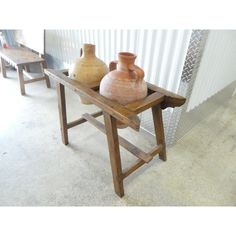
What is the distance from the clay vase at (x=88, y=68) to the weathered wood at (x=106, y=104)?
0.04 m

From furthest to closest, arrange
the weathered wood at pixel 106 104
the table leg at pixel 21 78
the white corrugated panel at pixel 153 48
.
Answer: the table leg at pixel 21 78 < the white corrugated panel at pixel 153 48 < the weathered wood at pixel 106 104

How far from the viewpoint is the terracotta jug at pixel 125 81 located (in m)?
0.93

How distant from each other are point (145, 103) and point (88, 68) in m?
0.40

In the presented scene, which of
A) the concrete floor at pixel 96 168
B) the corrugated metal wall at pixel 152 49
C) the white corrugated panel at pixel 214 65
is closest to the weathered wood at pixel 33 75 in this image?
the concrete floor at pixel 96 168

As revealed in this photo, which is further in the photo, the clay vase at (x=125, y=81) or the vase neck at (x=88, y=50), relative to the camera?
the vase neck at (x=88, y=50)

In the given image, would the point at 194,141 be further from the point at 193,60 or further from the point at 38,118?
the point at 38,118

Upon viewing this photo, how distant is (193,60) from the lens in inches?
45.8

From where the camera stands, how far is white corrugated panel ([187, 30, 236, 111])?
1263mm

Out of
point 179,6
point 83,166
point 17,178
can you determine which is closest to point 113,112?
point 179,6

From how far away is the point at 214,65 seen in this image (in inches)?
56.6

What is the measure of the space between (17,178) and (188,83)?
1252mm

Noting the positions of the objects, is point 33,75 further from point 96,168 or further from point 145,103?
point 145,103

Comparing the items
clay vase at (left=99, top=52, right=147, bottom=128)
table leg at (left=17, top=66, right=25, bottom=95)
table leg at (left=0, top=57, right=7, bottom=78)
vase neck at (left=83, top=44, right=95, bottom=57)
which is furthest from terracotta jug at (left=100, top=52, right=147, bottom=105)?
table leg at (left=0, top=57, right=7, bottom=78)

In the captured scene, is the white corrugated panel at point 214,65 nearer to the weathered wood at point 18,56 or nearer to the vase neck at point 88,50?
the vase neck at point 88,50
